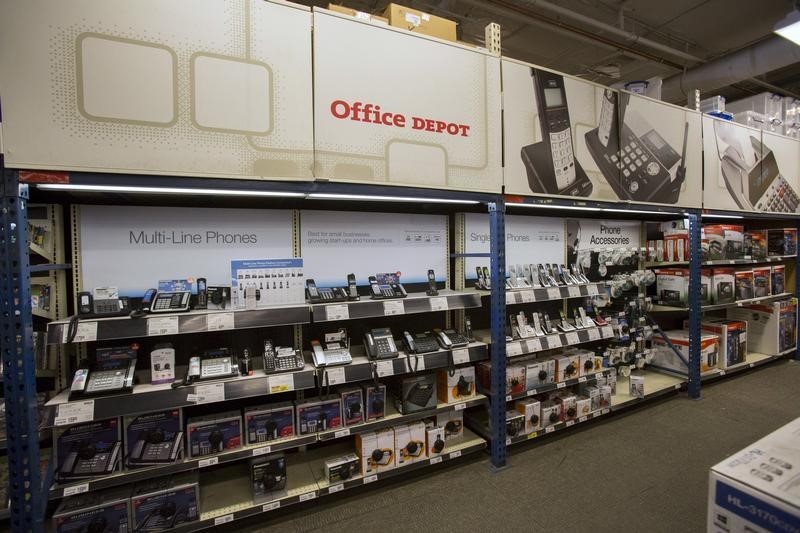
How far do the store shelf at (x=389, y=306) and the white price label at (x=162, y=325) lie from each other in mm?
655

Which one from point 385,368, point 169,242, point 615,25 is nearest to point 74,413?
point 169,242

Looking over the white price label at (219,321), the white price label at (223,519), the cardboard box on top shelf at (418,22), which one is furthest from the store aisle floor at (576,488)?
the cardboard box on top shelf at (418,22)

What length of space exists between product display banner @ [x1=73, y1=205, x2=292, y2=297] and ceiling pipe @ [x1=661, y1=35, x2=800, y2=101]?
18.3 ft

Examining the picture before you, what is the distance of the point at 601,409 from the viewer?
310cm

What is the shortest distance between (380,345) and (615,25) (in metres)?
4.79

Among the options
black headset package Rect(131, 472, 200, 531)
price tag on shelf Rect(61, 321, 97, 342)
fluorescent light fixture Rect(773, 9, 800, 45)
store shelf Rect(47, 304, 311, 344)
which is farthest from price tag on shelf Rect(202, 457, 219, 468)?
fluorescent light fixture Rect(773, 9, 800, 45)

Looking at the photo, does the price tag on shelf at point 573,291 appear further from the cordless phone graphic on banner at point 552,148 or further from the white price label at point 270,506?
the white price label at point 270,506

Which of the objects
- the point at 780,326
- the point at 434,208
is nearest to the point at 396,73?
the point at 434,208

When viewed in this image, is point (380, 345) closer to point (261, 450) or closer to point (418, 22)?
point (261, 450)

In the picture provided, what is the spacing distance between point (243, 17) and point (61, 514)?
244 centimetres

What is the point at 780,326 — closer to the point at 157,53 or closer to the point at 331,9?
the point at 331,9

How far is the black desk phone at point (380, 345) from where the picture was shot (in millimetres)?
2238

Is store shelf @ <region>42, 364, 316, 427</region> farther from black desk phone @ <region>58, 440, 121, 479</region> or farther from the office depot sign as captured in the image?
the office depot sign

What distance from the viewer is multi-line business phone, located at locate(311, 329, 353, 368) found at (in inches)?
A: 82.5
